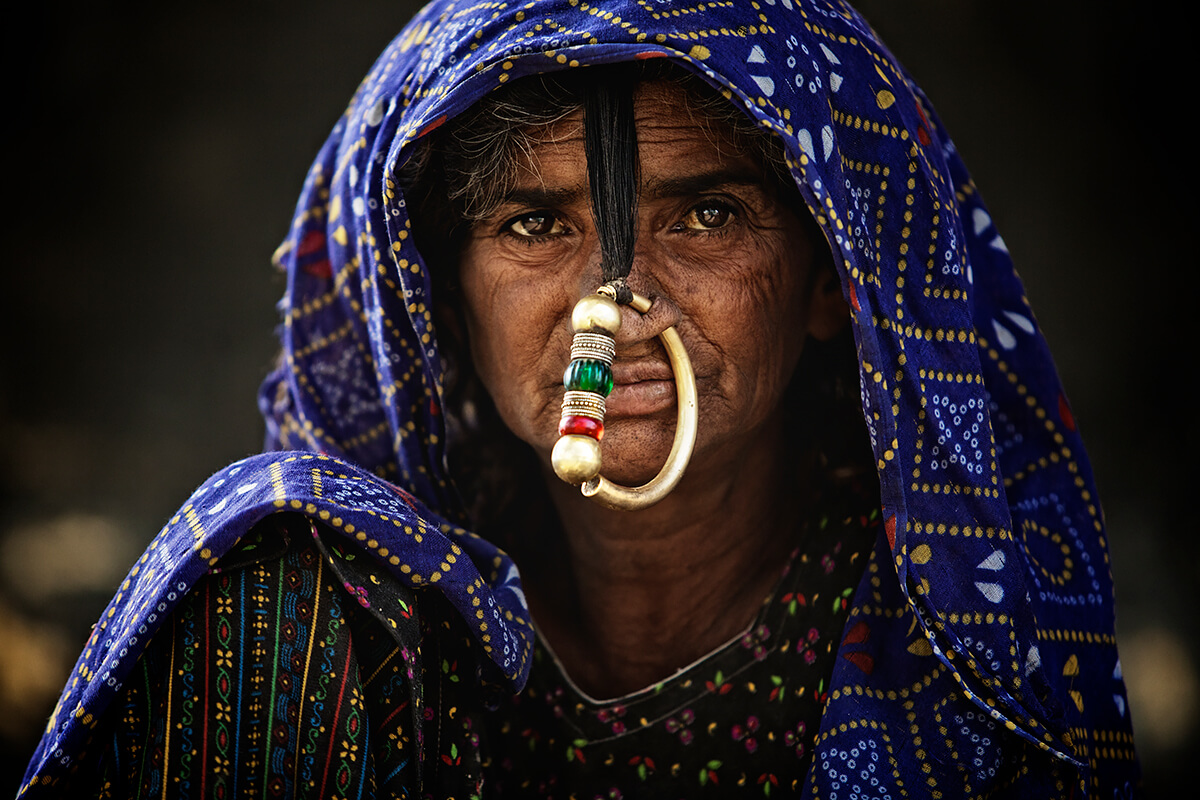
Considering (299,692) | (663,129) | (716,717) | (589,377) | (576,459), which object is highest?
(663,129)

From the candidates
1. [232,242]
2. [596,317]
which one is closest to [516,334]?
[596,317]

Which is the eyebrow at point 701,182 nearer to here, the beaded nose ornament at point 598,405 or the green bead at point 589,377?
the beaded nose ornament at point 598,405

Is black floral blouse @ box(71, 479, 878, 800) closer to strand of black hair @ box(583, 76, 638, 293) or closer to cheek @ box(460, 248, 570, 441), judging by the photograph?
cheek @ box(460, 248, 570, 441)

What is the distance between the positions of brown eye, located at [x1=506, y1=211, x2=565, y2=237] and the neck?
1.55ft

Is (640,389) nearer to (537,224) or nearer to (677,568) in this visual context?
(537,224)

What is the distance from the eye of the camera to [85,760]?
1.22 meters

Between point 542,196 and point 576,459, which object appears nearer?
point 576,459

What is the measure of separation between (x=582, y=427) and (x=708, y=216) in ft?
1.49

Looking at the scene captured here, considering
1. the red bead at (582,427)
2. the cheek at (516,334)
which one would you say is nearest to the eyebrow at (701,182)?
the cheek at (516,334)

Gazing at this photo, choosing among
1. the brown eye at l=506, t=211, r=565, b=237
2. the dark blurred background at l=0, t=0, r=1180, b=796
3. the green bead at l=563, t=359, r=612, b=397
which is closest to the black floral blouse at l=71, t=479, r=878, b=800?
the green bead at l=563, t=359, r=612, b=397

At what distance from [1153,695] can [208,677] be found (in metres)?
2.93

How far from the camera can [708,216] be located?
152cm

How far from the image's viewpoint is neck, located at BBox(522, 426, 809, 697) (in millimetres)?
1738

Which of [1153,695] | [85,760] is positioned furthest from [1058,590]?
[1153,695]
